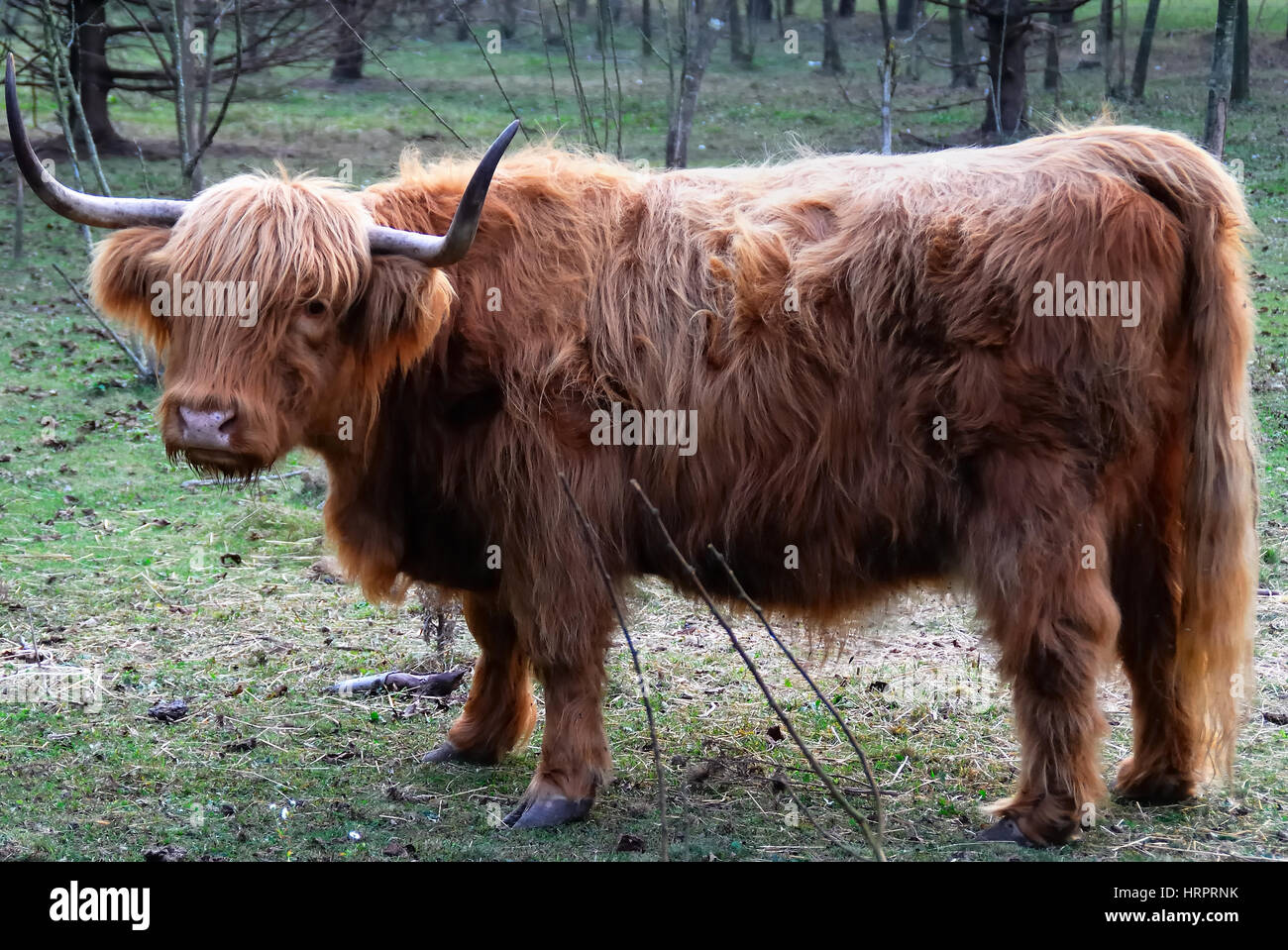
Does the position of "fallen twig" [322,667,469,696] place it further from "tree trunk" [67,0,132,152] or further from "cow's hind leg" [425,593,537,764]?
"tree trunk" [67,0,132,152]

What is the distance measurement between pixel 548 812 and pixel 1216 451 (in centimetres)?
205

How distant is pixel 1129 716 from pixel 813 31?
2468 centimetres

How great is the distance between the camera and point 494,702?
4168mm

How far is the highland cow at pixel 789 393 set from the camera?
329 cm

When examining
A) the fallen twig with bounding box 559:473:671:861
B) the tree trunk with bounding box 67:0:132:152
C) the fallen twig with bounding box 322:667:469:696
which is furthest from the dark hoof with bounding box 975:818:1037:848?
the tree trunk with bounding box 67:0:132:152

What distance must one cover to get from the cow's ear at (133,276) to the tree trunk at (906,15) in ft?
79.6

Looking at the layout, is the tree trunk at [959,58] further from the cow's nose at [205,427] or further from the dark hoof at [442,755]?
the cow's nose at [205,427]

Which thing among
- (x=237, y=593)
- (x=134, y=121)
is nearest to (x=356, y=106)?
(x=134, y=121)

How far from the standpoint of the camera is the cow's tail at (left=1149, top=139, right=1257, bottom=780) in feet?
10.9

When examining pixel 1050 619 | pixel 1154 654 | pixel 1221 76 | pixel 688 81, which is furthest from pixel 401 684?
pixel 1221 76

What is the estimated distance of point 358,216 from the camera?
11.4ft

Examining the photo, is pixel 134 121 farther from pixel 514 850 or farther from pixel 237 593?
pixel 514 850

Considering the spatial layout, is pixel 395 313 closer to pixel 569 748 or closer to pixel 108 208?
pixel 108 208

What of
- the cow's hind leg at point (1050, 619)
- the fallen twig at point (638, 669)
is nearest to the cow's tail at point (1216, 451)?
the cow's hind leg at point (1050, 619)
